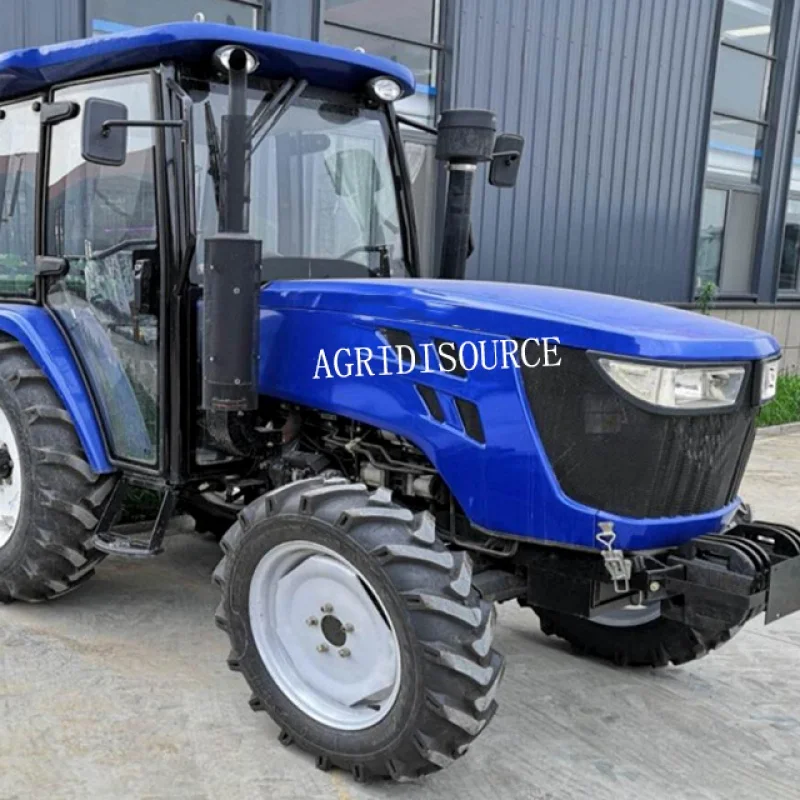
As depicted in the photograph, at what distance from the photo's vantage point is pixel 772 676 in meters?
4.02

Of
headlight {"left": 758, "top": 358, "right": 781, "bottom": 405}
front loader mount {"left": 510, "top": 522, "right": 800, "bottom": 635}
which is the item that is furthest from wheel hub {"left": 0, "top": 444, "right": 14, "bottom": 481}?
headlight {"left": 758, "top": 358, "right": 781, "bottom": 405}

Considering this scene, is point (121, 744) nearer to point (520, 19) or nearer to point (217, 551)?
point (217, 551)

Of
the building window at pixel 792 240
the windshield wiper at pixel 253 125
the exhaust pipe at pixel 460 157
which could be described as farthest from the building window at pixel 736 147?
the windshield wiper at pixel 253 125

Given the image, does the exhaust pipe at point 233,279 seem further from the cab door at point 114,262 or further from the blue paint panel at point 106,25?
the blue paint panel at point 106,25

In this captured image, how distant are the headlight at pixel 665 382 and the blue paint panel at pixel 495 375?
4 centimetres

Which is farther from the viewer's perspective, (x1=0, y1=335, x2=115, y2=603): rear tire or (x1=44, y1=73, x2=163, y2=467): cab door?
(x1=0, y1=335, x2=115, y2=603): rear tire

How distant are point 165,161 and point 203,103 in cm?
27

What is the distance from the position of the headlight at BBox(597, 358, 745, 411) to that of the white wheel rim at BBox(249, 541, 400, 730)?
3.25ft

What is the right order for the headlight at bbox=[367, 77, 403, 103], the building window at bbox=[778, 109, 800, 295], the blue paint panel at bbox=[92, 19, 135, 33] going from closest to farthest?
1. the headlight at bbox=[367, 77, 403, 103]
2. the blue paint panel at bbox=[92, 19, 135, 33]
3. the building window at bbox=[778, 109, 800, 295]

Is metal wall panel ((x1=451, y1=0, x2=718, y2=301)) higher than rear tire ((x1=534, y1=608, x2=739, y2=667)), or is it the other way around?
metal wall panel ((x1=451, y1=0, x2=718, y2=301))

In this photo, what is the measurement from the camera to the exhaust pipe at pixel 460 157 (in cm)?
400

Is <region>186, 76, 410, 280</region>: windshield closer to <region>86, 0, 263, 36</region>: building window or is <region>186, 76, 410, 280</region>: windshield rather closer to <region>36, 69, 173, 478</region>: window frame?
<region>36, 69, 173, 478</region>: window frame

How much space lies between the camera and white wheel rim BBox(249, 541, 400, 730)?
2.96 meters

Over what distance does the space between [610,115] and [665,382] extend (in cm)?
737
